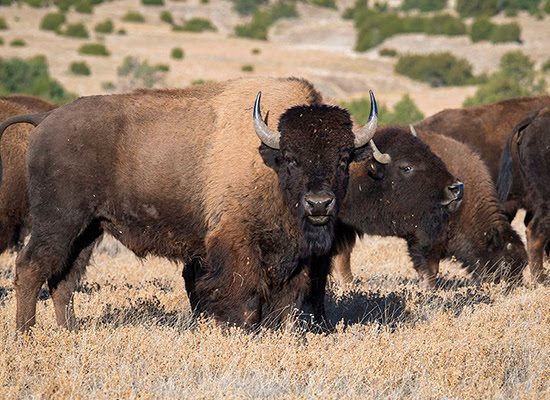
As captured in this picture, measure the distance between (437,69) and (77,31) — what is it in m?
29.5

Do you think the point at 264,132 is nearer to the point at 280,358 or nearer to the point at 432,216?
the point at 280,358

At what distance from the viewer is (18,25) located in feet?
192

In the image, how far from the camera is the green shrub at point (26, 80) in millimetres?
31606

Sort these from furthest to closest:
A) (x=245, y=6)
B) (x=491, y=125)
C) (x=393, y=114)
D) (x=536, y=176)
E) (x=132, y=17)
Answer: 1. (x=245, y=6)
2. (x=132, y=17)
3. (x=393, y=114)
4. (x=491, y=125)
5. (x=536, y=176)

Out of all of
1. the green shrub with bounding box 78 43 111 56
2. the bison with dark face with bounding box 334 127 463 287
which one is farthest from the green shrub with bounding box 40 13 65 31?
the bison with dark face with bounding box 334 127 463 287

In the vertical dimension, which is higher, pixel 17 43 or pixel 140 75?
pixel 140 75

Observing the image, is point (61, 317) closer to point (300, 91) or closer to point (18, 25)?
point (300, 91)

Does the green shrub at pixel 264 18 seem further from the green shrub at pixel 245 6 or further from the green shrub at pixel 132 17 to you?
the green shrub at pixel 132 17

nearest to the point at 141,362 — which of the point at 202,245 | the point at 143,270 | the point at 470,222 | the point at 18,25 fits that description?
the point at 202,245

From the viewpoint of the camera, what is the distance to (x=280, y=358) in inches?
190

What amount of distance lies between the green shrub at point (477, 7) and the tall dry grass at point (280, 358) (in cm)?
8884

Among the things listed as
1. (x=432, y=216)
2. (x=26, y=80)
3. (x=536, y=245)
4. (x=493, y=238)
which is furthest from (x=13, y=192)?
(x=26, y=80)

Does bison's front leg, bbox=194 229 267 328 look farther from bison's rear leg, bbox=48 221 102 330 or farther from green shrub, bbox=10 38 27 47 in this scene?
green shrub, bbox=10 38 27 47

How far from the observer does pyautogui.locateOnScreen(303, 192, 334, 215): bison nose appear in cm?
479
